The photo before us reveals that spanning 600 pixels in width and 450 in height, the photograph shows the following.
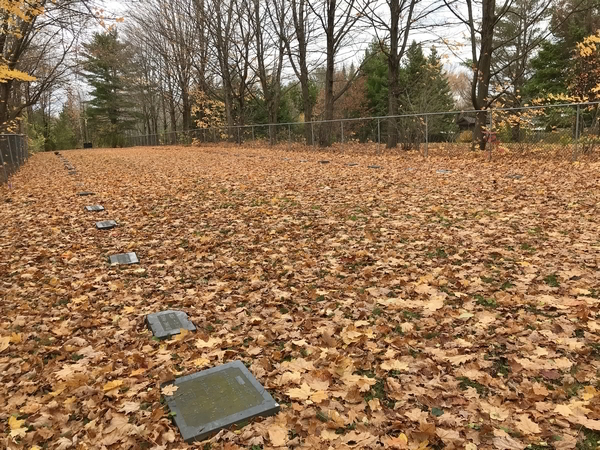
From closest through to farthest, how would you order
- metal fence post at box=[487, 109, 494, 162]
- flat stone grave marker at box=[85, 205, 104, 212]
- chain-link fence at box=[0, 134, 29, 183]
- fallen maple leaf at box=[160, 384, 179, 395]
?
fallen maple leaf at box=[160, 384, 179, 395] → flat stone grave marker at box=[85, 205, 104, 212] → chain-link fence at box=[0, 134, 29, 183] → metal fence post at box=[487, 109, 494, 162]

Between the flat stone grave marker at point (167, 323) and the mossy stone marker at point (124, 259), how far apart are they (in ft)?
5.30

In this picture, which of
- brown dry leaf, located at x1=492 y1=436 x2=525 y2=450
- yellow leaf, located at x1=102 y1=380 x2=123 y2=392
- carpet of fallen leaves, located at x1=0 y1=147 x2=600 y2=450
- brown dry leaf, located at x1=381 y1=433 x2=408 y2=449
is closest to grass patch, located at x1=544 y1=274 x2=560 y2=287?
carpet of fallen leaves, located at x1=0 y1=147 x2=600 y2=450

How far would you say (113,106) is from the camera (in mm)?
46969

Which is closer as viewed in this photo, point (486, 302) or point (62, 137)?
point (486, 302)

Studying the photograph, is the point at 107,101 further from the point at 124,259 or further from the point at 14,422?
the point at 14,422

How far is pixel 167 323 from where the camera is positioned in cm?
359

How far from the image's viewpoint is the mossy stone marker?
201 inches

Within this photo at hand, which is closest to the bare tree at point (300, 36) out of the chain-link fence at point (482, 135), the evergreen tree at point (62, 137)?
the chain-link fence at point (482, 135)

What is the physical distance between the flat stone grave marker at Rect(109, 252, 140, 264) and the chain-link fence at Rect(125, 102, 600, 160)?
998 centimetres

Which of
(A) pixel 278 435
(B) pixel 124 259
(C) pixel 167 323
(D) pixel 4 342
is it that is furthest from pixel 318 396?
(B) pixel 124 259

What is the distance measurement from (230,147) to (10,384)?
73.0 feet

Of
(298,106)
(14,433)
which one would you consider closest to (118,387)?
(14,433)

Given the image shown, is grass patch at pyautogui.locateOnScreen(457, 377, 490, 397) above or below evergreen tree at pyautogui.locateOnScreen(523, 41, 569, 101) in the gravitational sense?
below

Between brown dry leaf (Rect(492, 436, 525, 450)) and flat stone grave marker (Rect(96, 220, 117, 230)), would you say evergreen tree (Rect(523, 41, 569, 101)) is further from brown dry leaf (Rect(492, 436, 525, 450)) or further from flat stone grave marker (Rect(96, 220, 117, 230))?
brown dry leaf (Rect(492, 436, 525, 450))
